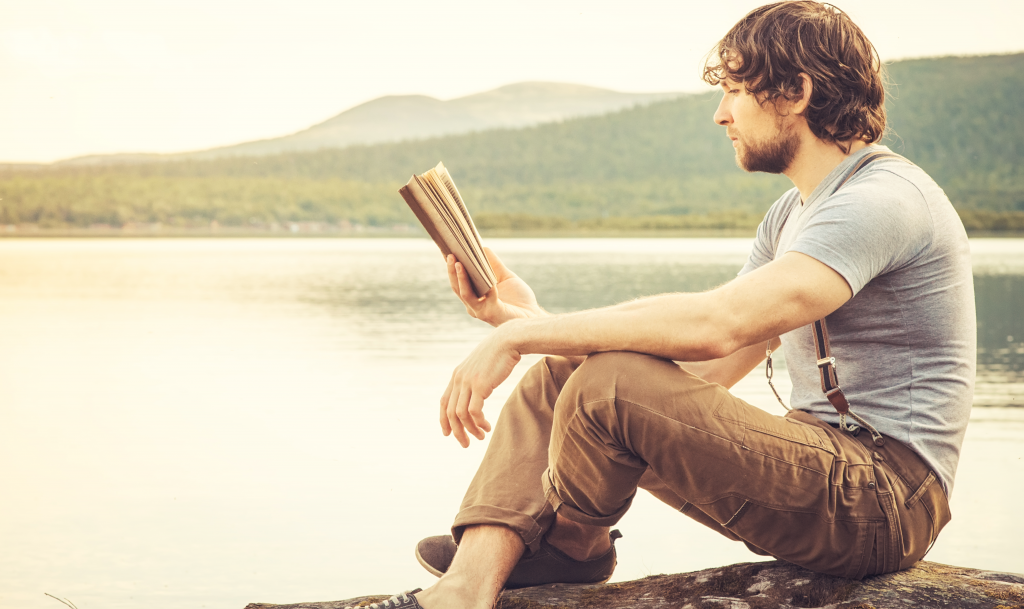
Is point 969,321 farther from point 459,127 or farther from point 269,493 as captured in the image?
point 459,127

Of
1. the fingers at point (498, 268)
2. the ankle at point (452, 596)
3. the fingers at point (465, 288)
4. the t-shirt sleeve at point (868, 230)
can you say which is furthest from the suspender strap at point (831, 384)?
the fingers at point (498, 268)

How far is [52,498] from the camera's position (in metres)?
4.44

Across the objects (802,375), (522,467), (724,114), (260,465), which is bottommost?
(260,465)

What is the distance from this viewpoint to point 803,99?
212cm

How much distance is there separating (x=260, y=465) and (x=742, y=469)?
372cm

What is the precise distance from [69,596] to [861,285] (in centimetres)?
298

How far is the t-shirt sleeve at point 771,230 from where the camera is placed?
235cm

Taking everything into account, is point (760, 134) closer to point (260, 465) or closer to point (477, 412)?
point (477, 412)

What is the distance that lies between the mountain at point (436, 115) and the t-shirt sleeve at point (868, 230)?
148511 mm

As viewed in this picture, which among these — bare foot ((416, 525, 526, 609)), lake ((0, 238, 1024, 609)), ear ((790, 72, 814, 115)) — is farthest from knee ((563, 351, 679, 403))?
lake ((0, 238, 1024, 609))

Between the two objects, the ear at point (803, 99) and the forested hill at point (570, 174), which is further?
the forested hill at point (570, 174)

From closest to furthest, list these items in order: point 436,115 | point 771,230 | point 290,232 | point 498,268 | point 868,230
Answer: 1. point 868,230
2. point 771,230
3. point 498,268
4. point 290,232
5. point 436,115

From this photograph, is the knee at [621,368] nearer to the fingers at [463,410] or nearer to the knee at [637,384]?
the knee at [637,384]

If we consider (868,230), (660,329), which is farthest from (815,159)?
(660,329)
